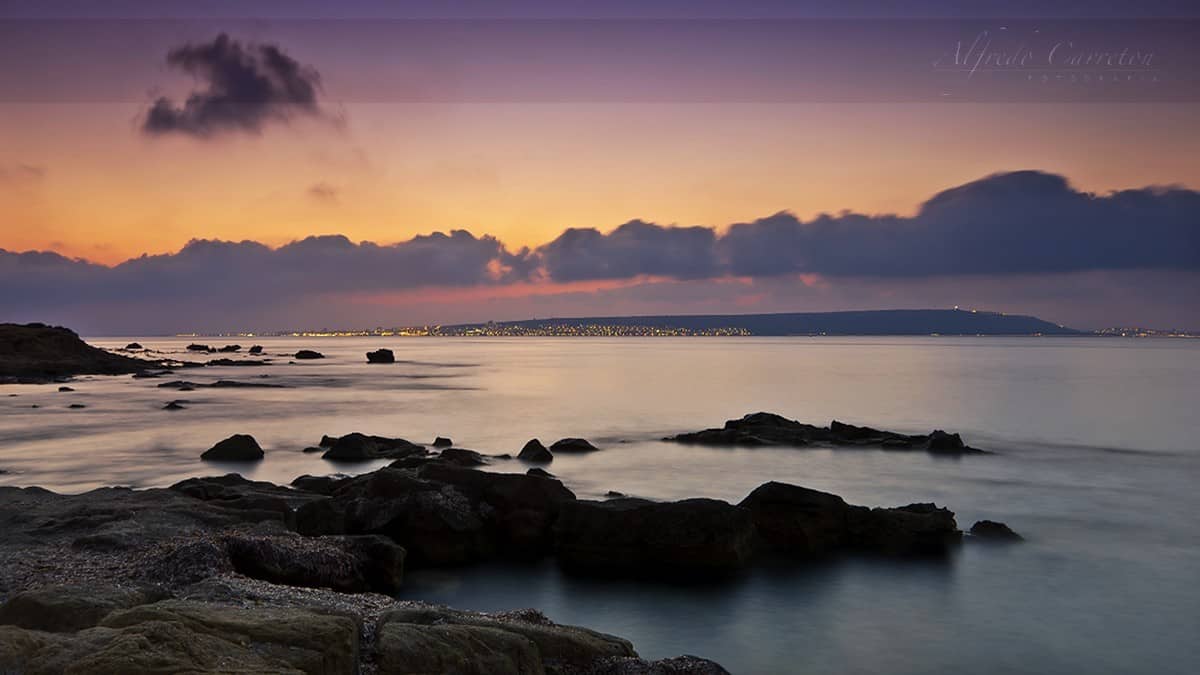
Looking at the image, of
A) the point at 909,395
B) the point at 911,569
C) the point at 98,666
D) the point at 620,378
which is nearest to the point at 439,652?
the point at 98,666

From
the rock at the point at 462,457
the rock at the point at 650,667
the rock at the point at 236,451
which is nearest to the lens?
the rock at the point at 650,667

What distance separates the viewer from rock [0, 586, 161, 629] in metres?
7.00

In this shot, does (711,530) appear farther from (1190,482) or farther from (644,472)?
(1190,482)

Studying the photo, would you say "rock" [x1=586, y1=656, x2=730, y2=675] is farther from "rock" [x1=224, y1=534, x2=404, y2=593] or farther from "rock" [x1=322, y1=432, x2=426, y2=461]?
"rock" [x1=322, y1=432, x2=426, y2=461]

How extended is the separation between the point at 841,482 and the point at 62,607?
23.3 meters

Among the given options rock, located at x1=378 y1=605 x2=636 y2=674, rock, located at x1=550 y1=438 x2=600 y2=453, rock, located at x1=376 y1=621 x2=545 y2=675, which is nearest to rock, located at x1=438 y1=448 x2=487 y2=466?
rock, located at x1=550 y1=438 x2=600 y2=453

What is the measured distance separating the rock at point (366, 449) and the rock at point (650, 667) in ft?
68.1

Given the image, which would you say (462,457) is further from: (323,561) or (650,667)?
(650,667)

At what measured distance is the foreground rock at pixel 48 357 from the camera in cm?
7369

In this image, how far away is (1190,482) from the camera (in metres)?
28.5

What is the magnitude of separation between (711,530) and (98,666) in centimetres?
1203

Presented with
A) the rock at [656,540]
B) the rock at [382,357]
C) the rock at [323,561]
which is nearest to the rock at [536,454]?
the rock at [656,540]

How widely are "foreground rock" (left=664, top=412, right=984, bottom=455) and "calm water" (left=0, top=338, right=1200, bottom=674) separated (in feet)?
4.19

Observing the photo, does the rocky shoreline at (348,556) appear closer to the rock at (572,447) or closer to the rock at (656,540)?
the rock at (656,540)
